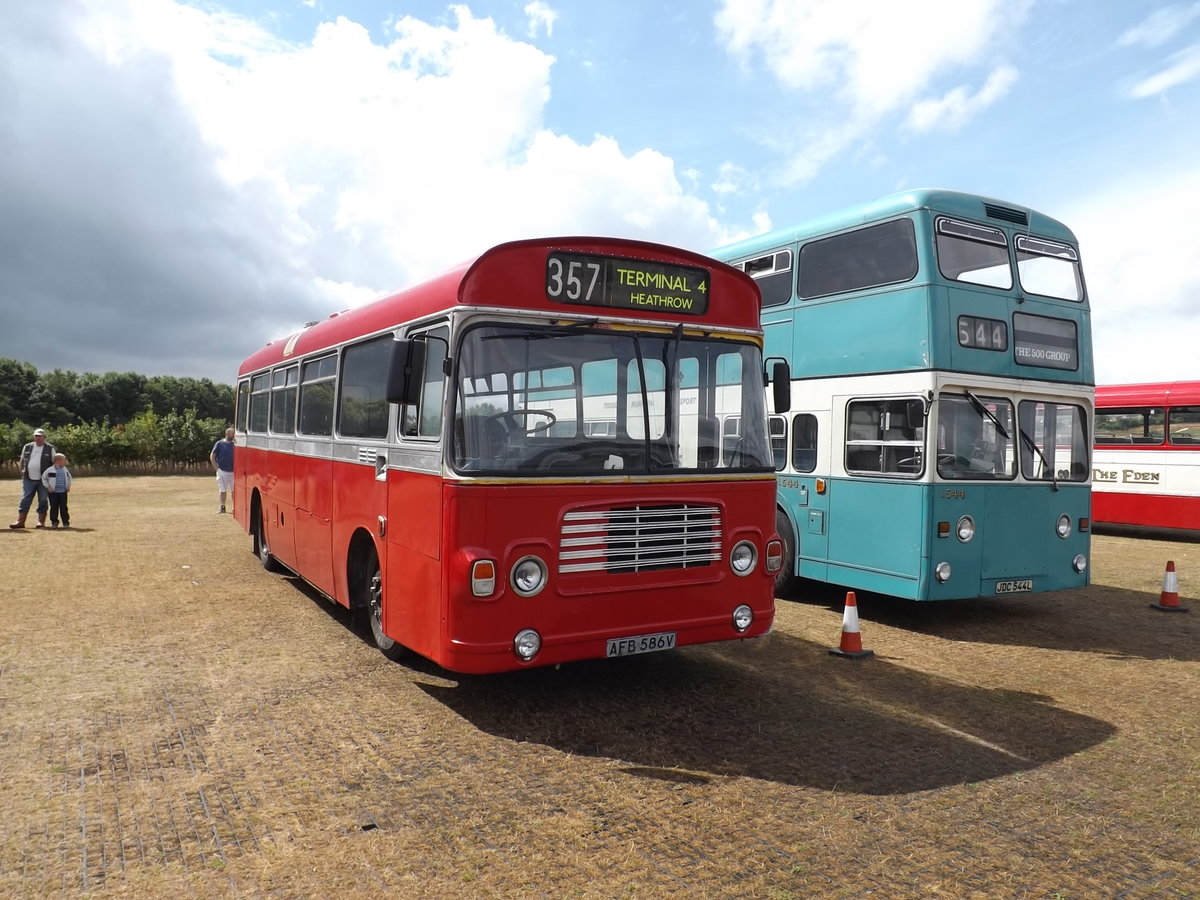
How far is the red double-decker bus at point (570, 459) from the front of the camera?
5668 millimetres

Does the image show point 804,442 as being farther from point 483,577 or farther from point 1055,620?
point 483,577

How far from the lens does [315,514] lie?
908 cm

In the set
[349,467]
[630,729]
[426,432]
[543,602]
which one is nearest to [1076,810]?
[630,729]

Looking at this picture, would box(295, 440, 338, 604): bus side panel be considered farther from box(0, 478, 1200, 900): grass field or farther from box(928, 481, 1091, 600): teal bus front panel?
box(928, 481, 1091, 600): teal bus front panel

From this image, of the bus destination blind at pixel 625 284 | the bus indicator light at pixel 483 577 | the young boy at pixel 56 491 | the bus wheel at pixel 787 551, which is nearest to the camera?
the bus indicator light at pixel 483 577

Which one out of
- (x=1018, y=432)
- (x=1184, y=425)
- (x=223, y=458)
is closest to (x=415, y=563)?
(x=1018, y=432)

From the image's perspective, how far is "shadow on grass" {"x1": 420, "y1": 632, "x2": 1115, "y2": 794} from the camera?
532 cm

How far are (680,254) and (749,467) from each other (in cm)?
165

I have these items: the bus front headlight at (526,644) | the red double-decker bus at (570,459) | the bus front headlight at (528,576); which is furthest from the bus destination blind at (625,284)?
the bus front headlight at (526,644)

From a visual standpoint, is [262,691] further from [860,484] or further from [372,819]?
[860,484]

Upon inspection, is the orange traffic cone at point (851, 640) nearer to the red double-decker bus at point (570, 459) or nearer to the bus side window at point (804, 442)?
the red double-decker bus at point (570, 459)

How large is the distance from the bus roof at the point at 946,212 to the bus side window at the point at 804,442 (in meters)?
2.14

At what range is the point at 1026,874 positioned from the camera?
13.2ft

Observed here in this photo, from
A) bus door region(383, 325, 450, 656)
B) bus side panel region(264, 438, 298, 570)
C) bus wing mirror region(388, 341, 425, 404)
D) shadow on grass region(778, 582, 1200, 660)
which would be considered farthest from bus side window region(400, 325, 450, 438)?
shadow on grass region(778, 582, 1200, 660)
